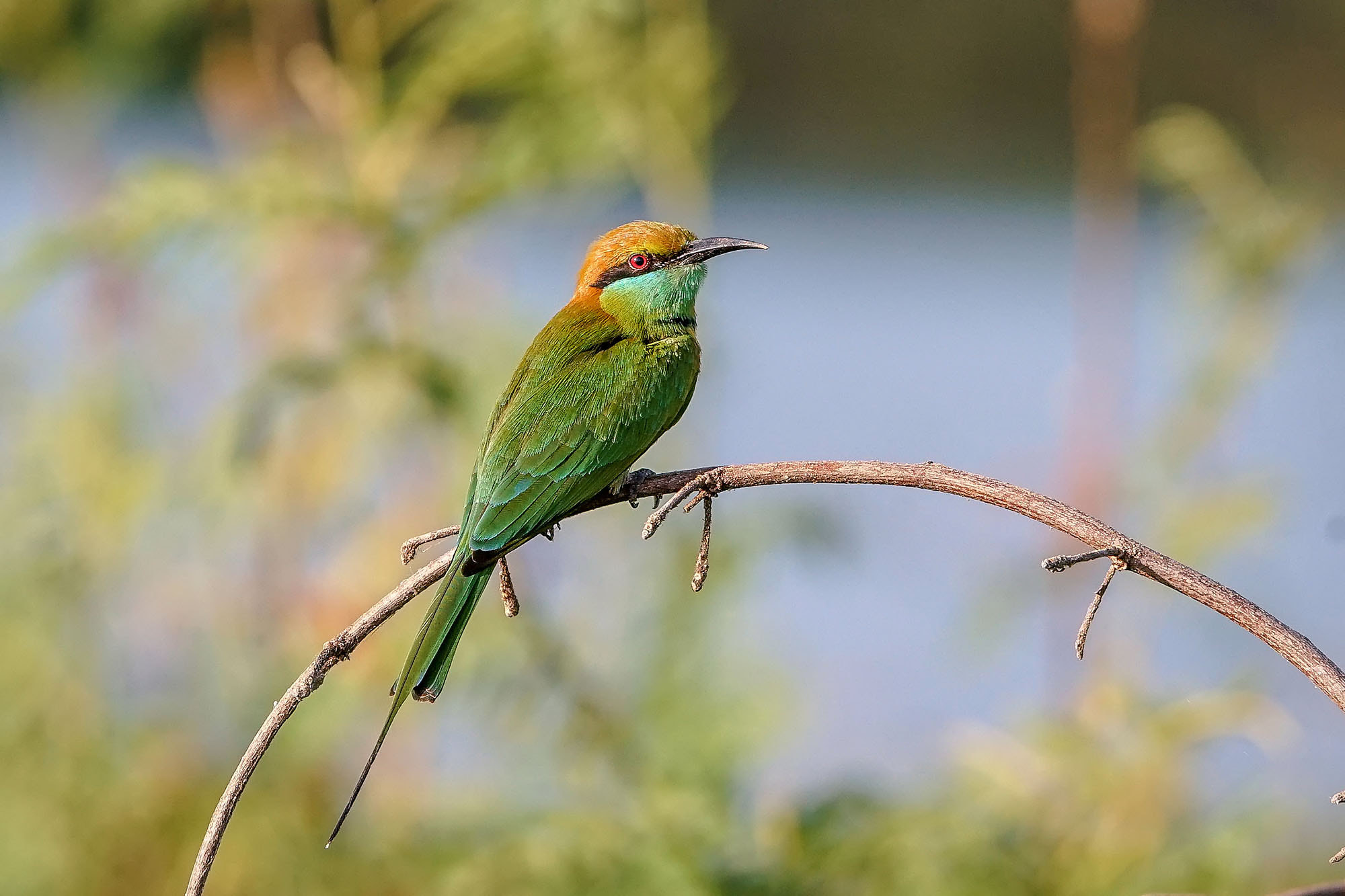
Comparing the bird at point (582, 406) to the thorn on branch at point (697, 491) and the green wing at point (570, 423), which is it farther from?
the thorn on branch at point (697, 491)

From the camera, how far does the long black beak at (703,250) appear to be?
8.28 ft

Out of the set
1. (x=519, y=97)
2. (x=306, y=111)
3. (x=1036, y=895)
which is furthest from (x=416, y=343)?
(x=306, y=111)

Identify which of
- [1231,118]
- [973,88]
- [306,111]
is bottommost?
[306,111]

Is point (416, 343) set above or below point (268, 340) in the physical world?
below

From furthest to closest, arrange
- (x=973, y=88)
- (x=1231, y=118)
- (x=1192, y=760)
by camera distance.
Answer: (x=973, y=88) → (x=1231, y=118) → (x=1192, y=760)

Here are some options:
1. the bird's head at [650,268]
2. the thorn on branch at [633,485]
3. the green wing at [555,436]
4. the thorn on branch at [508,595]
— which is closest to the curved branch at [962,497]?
the thorn on branch at [508,595]

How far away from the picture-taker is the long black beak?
8.28 feet

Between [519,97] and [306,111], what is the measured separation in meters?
1.91

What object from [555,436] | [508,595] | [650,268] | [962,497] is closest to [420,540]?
[508,595]

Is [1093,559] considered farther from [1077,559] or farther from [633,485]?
[633,485]

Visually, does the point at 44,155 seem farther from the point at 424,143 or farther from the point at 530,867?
the point at 530,867

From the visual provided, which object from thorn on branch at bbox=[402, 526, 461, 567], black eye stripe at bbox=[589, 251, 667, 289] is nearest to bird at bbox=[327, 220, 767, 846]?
black eye stripe at bbox=[589, 251, 667, 289]

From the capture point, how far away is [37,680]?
312 centimetres

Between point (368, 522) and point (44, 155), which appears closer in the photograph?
point (368, 522)
